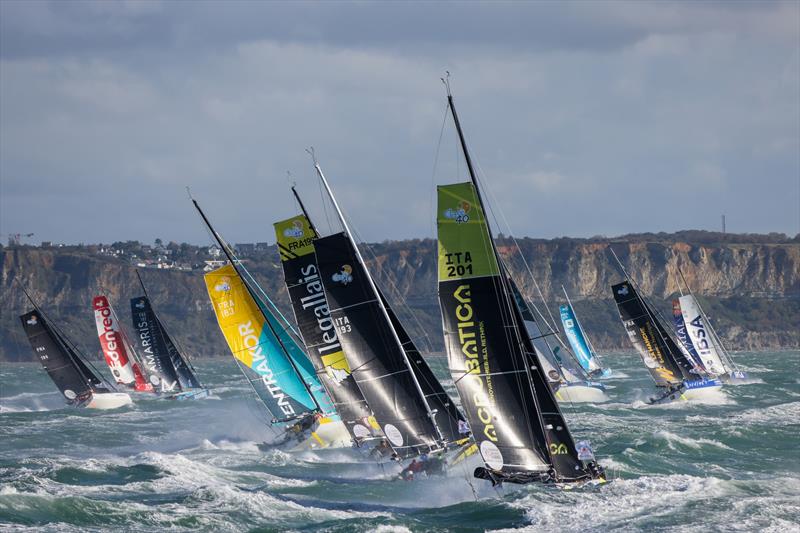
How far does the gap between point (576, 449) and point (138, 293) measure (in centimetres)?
16879

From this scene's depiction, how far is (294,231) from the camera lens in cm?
3178

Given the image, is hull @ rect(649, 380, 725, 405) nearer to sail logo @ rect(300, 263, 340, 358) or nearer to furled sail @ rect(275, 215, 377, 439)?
furled sail @ rect(275, 215, 377, 439)

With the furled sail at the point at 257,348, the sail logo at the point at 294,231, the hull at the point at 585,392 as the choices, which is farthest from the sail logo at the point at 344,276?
the hull at the point at 585,392

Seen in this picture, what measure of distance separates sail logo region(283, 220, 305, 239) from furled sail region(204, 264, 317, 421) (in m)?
4.94

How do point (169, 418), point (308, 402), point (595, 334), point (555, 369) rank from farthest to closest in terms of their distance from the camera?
point (595, 334) → point (169, 418) → point (555, 369) → point (308, 402)

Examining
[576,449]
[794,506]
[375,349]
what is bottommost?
[794,506]

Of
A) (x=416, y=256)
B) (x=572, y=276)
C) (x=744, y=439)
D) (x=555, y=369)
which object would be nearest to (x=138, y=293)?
(x=416, y=256)

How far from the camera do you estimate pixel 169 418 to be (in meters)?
52.9

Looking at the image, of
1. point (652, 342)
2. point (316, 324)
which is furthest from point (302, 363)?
point (652, 342)

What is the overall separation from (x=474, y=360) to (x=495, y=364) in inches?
15.9

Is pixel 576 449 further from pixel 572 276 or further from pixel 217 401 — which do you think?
pixel 572 276

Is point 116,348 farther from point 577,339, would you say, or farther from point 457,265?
point 457,265

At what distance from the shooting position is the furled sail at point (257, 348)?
36.3 m

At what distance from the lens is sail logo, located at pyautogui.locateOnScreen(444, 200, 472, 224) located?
22984mm
